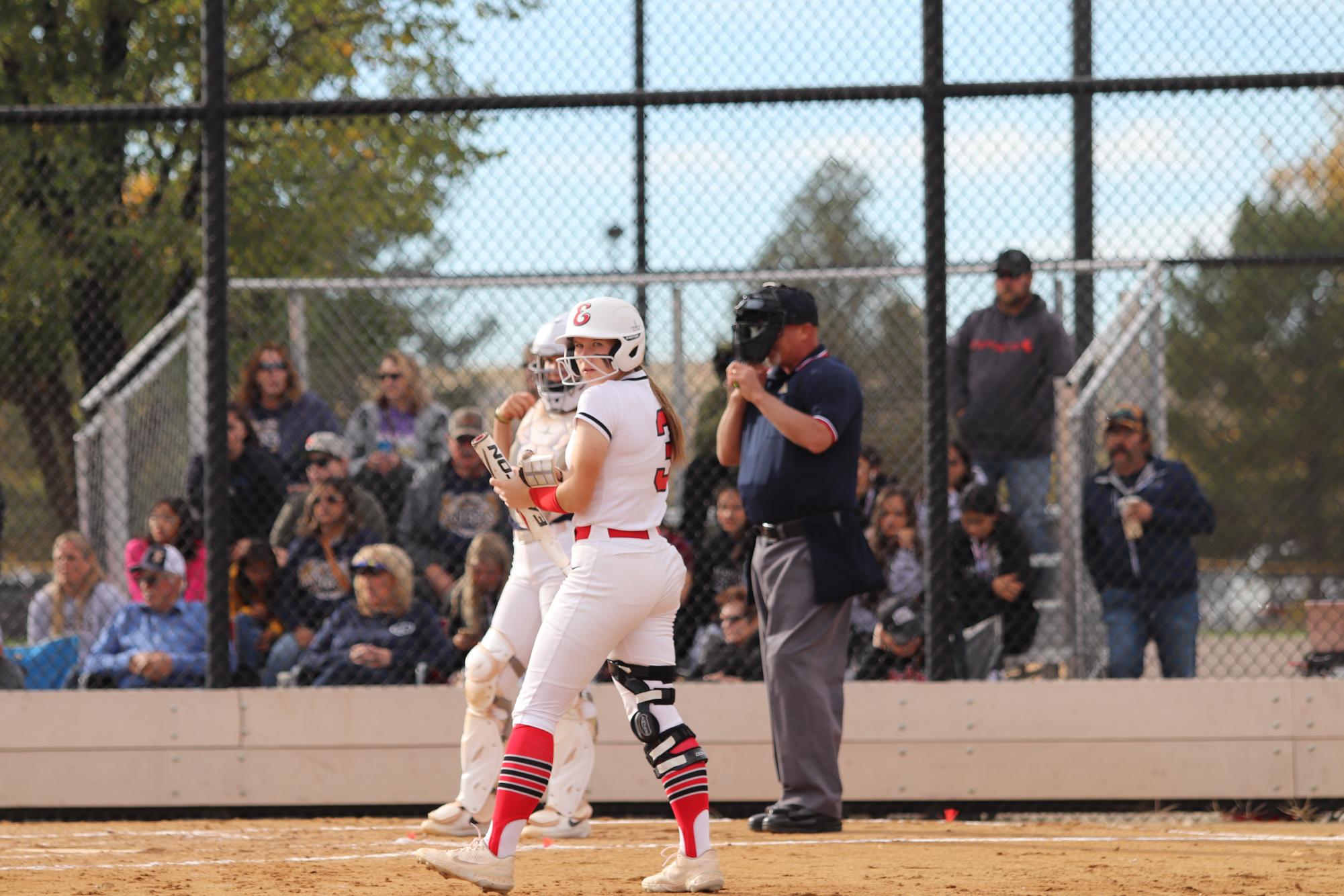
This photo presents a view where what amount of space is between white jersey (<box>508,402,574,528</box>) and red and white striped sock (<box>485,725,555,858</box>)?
1.43 meters

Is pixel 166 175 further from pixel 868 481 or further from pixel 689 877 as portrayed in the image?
pixel 689 877

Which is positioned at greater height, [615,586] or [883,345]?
[883,345]

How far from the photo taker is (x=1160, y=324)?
8.40 meters

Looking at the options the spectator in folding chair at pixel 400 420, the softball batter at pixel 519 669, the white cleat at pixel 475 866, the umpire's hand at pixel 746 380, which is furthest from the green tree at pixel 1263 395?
the white cleat at pixel 475 866

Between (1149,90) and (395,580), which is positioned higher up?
(1149,90)

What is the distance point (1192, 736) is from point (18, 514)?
→ 25.8ft

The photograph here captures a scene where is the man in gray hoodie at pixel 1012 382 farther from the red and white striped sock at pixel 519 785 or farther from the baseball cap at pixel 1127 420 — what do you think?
the red and white striped sock at pixel 519 785

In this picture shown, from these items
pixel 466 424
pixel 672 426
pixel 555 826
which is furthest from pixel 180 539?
pixel 672 426

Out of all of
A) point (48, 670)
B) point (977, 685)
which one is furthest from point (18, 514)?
point (977, 685)

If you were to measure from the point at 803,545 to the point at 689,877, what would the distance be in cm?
182

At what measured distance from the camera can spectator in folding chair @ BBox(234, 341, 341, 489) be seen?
8539 millimetres

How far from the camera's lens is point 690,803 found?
195 inches

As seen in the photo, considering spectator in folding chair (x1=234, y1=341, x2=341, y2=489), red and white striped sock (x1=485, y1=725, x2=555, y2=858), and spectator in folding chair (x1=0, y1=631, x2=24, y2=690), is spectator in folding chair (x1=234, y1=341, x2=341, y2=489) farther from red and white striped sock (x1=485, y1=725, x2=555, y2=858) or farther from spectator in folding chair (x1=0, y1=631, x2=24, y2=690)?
red and white striped sock (x1=485, y1=725, x2=555, y2=858)

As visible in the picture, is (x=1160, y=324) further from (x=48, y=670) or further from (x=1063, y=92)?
(x=48, y=670)
